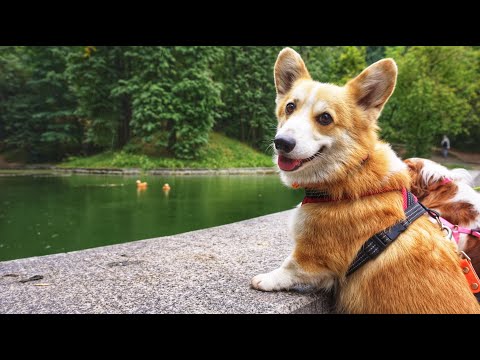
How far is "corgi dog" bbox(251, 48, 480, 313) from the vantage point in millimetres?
1779

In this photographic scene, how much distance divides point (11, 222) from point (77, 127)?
18.4 metres

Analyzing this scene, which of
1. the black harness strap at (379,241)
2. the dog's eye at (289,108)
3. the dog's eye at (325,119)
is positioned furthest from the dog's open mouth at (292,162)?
the black harness strap at (379,241)

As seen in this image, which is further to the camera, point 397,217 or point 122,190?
point 122,190

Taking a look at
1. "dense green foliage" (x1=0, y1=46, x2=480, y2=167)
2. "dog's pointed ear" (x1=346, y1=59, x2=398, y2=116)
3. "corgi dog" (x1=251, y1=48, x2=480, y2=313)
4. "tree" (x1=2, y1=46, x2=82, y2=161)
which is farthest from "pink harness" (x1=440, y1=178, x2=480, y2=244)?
"tree" (x1=2, y1=46, x2=82, y2=161)

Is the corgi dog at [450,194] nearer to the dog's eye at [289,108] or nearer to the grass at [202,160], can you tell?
Result: the dog's eye at [289,108]

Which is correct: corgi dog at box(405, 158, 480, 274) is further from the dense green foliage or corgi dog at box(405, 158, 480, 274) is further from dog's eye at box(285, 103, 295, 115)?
the dense green foliage

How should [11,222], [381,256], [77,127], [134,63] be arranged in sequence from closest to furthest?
1. [381,256]
2. [11,222]
3. [134,63]
4. [77,127]

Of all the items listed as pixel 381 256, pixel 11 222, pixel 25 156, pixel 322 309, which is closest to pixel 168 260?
pixel 322 309

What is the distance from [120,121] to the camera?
21.6 m

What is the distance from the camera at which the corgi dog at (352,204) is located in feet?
5.84

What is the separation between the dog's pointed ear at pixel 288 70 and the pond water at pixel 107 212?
3.57m

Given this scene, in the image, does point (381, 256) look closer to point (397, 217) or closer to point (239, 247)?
point (397, 217)

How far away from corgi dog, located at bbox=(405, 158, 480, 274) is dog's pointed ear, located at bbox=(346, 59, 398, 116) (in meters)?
0.82

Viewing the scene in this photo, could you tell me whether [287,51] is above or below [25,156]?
above
